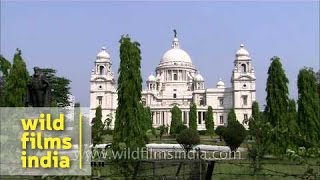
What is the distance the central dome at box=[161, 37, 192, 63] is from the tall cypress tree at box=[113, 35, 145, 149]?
189 ft

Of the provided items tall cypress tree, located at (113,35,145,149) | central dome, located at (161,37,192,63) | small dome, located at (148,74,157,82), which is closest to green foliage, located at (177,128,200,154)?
tall cypress tree, located at (113,35,145,149)

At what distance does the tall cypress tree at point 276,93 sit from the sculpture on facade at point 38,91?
50.8 feet

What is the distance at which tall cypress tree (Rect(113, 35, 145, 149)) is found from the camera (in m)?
15.9

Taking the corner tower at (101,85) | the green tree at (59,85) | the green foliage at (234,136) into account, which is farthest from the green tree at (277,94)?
the corner tower at (101,85)

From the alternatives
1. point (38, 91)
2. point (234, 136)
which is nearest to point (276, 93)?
point (234, 136)

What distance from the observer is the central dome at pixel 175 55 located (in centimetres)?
7438

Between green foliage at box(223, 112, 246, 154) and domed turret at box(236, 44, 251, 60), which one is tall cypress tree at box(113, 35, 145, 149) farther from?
domed turret at box(236, 44, 251, 60)

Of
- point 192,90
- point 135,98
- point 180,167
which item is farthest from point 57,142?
point 192,90

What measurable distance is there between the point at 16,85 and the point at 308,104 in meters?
13.0

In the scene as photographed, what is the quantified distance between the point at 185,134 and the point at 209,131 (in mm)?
23231

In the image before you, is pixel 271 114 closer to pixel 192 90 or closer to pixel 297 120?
pixel 297 120

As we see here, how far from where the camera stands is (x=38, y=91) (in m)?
6.36

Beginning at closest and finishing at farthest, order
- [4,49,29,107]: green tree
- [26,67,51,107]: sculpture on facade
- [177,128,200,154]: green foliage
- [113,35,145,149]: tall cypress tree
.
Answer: [26,67,51,107]: sculpture on facade < [113,35,145,149]: tall cypress tree < [4,49,29,107]: green tree < [177,128,200,154]: green foliage

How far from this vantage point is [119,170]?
14.1 ft
